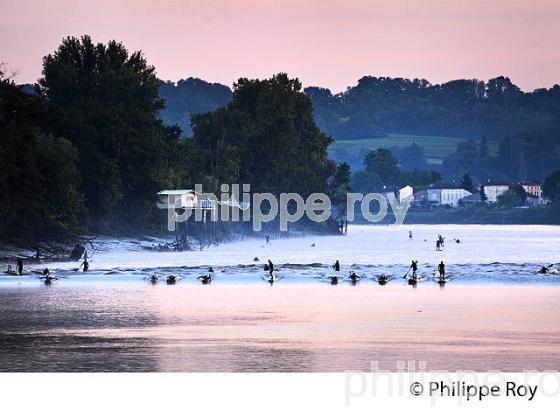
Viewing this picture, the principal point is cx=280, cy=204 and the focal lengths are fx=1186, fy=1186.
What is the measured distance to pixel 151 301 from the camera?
47000 mm

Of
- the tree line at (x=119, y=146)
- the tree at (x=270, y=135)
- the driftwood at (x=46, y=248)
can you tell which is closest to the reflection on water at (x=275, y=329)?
the driftwood at (x=46, y=248)

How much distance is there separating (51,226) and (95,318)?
155ft

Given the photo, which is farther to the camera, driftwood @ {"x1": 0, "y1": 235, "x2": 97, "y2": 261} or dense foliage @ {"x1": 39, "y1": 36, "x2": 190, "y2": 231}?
dense foliage @ {"x1": 39, "y1": 36, "x2": 190, "y2": 231}

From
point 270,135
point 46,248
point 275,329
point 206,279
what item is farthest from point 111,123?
point 275,329

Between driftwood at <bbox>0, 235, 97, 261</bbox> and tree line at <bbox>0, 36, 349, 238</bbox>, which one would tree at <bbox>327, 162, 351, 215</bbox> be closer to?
tree line at <bbox>0, 36, 349, 238</bbox>

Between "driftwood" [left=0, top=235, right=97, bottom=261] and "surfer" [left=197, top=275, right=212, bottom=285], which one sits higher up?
"driftwood" [left=0, top=235, right=97, bottom=261]

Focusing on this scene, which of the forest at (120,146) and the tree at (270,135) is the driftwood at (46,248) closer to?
the forest at (120,146)

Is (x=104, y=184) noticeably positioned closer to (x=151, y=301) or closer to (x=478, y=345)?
(x=151, y=301)

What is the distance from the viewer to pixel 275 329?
119 feet

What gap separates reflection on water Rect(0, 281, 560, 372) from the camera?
29.2 metres

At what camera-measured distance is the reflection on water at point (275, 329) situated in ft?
95.8

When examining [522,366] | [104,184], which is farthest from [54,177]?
[522,366]

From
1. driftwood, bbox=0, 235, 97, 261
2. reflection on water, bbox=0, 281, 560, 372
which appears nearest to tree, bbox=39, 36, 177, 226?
driftwood, bbox=0, 235, 97, 261
